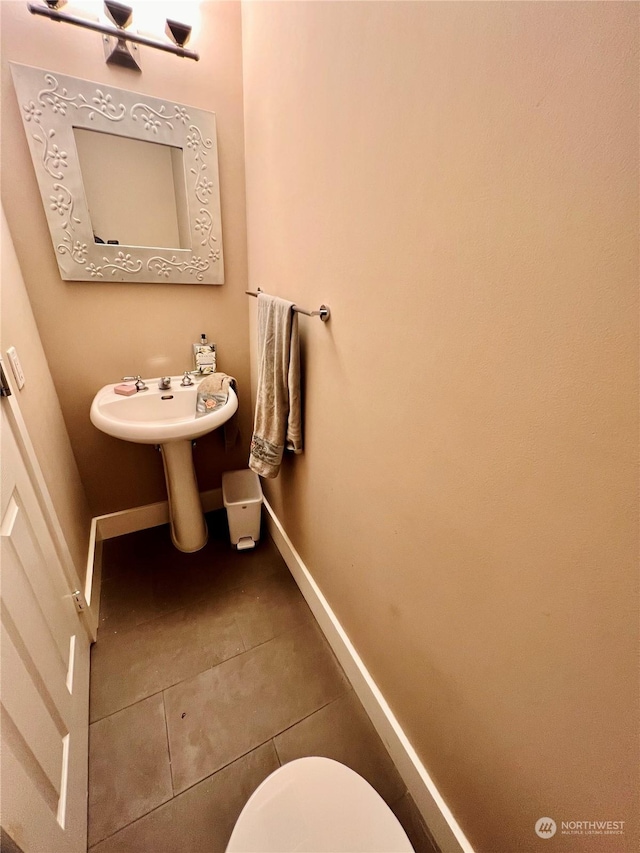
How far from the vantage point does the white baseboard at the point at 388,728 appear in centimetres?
86

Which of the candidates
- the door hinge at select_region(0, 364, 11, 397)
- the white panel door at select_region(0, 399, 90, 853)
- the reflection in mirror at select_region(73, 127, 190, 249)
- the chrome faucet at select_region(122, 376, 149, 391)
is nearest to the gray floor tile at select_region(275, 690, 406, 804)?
the white panel door at select_region(0, 399, 90, 853)

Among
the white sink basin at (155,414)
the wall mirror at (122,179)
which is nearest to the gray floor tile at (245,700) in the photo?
the white sink basin at (155,414)

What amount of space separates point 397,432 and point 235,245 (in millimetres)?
1299

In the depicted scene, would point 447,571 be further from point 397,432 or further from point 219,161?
point 219,161

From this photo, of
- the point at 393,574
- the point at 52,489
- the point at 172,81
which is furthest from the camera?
the point at 172,81

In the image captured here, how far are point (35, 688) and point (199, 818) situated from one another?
60 cm

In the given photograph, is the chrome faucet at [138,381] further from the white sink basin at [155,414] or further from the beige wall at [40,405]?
the beige wall at [40,405]

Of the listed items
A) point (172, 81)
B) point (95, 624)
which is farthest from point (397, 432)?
point (172, 81)

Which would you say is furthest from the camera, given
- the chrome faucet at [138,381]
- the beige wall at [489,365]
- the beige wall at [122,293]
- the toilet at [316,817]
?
the chrome faucet at [138,381]

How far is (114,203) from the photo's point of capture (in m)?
1.34

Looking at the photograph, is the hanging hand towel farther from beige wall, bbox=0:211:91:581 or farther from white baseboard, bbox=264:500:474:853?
beige wall, bbox=0:211:91:581

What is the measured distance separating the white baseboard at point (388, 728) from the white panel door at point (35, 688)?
0.81 metres

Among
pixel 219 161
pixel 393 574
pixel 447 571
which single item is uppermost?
pixel 219 161

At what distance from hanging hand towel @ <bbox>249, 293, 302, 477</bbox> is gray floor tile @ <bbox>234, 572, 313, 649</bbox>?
1.93 feet
